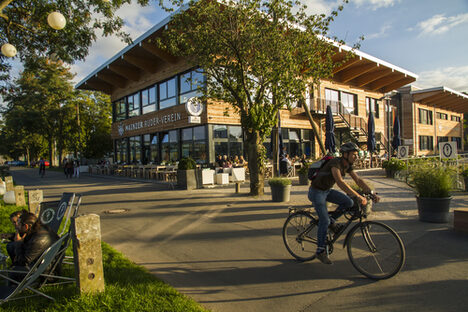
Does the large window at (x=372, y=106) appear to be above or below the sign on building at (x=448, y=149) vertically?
above

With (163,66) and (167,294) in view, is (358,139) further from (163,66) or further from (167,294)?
(167,294)

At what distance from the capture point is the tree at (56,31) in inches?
393

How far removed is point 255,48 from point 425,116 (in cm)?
3724

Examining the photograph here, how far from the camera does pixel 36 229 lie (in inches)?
140

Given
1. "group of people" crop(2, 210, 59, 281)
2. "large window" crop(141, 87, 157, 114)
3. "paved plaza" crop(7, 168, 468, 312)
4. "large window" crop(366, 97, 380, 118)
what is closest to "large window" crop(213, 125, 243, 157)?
"large window" crop(141, 87, 157, 114)

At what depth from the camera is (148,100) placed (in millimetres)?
23438

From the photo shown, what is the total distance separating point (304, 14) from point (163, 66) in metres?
13.7

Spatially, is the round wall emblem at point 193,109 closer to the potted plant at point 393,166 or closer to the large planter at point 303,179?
the large planter at point 303,179

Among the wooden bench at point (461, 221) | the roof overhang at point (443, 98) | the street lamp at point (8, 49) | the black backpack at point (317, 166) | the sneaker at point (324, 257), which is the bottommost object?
the sneaker at point (324, 257)

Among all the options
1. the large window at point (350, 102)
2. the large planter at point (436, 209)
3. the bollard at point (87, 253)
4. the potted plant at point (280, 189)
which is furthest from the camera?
the large window at point (350, 102)

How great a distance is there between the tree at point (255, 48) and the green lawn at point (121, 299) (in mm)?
6916

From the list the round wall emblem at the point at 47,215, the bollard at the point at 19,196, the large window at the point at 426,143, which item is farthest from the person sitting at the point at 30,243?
the large window at the point at 426,143

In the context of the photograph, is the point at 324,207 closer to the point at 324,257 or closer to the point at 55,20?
the point at 324,257

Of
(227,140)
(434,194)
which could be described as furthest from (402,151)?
(227,140)
